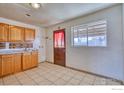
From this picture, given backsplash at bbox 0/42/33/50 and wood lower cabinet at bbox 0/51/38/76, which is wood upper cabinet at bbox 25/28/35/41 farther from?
wood lower cabinet at bbox 0/51/38/76

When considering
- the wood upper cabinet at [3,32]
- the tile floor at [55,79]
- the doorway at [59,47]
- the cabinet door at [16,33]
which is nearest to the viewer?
the tile floor at [55,79]

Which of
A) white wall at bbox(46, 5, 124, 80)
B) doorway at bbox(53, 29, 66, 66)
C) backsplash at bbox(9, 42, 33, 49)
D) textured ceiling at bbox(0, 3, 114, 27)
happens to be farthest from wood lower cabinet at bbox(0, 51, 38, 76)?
white wall at bbox(46, 5, 124, 80)

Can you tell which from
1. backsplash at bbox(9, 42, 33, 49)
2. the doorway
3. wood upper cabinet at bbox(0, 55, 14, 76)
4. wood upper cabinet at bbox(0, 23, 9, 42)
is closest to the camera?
wood upper cabinet at bbox(0, 55, 14, 76)

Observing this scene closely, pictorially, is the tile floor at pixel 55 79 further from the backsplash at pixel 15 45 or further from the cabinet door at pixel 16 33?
the cabinet door at pixel 16 33

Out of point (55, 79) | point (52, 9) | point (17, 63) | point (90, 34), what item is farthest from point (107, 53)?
point (17, 63)

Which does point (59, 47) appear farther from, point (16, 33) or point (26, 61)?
point (16, 33)

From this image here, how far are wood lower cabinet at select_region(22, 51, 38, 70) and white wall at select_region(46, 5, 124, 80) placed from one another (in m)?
1.84

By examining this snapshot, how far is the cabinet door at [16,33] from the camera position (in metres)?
3.71

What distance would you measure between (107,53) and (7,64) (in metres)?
3.44

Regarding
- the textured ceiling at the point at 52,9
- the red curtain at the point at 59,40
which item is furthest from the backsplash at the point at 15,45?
the red curtain at the point at 59,40

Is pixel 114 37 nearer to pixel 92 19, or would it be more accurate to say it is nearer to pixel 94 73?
pixel 92 19

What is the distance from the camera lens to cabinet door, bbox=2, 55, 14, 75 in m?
3.22
